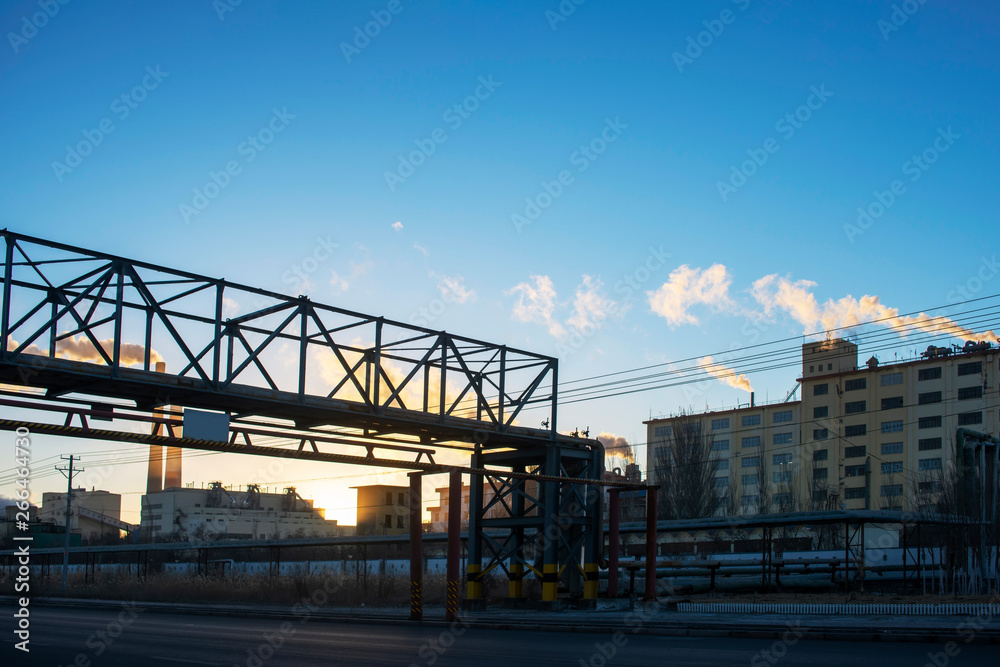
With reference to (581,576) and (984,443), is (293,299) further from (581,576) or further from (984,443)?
(984,443)

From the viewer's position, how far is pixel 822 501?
81062mm

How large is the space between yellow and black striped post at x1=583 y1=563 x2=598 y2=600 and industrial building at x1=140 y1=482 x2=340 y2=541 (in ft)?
254

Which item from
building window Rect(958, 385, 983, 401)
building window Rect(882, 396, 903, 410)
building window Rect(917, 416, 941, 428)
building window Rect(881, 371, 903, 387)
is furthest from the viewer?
building window Rect(881, 371, 903, 387)

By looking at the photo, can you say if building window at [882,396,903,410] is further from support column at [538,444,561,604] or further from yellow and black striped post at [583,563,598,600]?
support column at [538,444,561,604]

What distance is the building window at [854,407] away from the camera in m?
88.9

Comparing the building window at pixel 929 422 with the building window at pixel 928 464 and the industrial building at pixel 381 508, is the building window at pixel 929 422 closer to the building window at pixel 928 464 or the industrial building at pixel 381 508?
the building window at pixel 928 464

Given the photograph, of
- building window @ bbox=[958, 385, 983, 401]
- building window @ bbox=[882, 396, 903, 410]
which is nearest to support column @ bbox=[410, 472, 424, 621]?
building window @ bbox=[958, 385, 983, 401]

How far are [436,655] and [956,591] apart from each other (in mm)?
18965

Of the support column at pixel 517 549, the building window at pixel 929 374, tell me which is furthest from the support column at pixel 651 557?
the building window at pixel 929 374

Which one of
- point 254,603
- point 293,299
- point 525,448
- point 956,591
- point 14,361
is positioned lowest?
point 254,603

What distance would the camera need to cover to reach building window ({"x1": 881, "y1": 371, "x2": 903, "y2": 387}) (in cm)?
8675

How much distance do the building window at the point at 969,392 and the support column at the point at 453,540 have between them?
73127 millimetres

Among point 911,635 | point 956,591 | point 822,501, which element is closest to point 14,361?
point 911,635

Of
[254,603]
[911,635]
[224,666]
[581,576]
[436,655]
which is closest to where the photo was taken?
[224,666]
